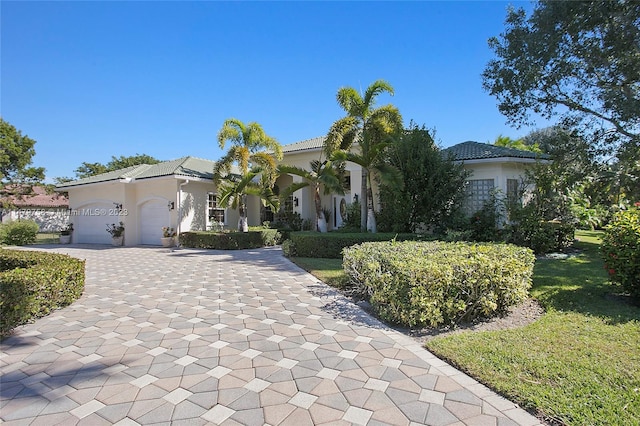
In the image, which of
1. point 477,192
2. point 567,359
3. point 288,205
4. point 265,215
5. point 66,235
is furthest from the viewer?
point 265,215

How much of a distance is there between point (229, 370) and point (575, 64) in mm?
16224

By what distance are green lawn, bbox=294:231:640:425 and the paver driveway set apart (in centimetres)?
25

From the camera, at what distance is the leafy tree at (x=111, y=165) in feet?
131

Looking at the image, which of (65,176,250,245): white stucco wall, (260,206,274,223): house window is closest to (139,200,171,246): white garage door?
(65,176,250,245): white stucco wall

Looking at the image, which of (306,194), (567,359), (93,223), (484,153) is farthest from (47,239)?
(567,359)

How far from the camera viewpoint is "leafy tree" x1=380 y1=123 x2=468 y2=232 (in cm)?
1285

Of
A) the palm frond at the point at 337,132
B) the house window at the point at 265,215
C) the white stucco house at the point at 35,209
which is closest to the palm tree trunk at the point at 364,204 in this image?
the palm frond at the point at 337,132

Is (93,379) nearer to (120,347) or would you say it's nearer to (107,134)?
(120,347)

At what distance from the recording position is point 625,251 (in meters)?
5.77

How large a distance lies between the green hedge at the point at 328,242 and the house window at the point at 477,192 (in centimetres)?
435

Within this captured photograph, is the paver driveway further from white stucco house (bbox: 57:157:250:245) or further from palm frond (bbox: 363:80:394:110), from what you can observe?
white stucco house (bbox: 57:157:250:245)

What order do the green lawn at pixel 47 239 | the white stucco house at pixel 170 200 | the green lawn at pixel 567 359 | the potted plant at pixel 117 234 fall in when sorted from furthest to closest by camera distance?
the green lawn at pixel 47 239, the potted plant at pixel 117 234, the white stucco house at pixel 170 200, the green lawn at pixel 567 359

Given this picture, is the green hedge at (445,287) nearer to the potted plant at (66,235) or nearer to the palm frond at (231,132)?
the palm frond at (231,132)

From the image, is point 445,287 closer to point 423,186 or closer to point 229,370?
point 229,370
